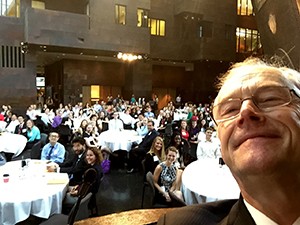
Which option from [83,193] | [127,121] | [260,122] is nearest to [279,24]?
[127,121]

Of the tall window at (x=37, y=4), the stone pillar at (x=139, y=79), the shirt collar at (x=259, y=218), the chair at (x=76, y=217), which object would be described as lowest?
the chair at (x=76, y=217)

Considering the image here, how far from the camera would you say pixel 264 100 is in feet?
2.61

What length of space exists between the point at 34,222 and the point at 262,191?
12.4 ft

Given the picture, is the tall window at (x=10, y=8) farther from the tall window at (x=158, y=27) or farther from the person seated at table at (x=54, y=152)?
the person seated at table at (x=54, y=152)

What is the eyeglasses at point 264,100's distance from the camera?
78 centimetres

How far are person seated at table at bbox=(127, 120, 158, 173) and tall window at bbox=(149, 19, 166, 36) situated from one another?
16.2 metres

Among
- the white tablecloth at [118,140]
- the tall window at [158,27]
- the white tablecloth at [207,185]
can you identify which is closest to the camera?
the white tablecloth at [207,185]

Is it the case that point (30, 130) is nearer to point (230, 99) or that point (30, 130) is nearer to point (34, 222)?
point (34, 222)

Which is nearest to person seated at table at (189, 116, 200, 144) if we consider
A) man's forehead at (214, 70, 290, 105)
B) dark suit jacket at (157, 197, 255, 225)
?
dark suit jacket at (157, 197, 255, 225)

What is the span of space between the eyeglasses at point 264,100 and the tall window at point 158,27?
2203cm

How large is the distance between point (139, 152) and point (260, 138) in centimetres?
647

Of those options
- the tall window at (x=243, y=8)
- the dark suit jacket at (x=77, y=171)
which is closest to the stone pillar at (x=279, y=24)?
the dark suit jacket at (x=77, y=171)

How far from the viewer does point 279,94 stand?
796 mm

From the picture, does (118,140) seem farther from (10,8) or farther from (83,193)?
(10,8)
